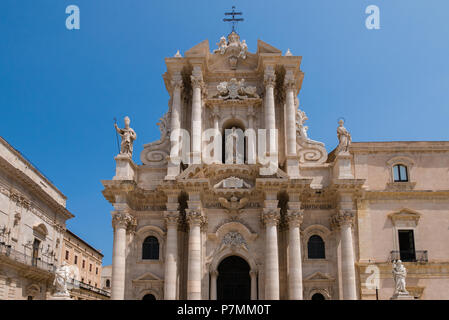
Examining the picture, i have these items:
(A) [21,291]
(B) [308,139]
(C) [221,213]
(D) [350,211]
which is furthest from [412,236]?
(A) [21,291]

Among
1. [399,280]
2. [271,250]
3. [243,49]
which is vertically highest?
[243,49]

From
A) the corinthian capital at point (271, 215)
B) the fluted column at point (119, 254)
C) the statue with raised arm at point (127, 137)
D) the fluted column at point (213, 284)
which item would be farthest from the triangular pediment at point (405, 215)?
the statue with raised arm at point (127, 137)

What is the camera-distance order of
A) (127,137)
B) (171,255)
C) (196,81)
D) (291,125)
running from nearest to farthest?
(171,255) < (127,137) < (291,125) < (196,81)

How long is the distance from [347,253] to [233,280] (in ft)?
20.9

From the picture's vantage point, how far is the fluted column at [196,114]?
30680 millimetres

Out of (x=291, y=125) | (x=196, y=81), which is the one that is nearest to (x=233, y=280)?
(x=291, y=125)

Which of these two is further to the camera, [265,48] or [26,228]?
[26,228]

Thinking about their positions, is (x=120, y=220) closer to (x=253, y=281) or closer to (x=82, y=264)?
(x=253, y=281)

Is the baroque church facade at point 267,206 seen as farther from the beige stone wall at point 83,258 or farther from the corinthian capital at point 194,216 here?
the beige stone wall at point 83,258

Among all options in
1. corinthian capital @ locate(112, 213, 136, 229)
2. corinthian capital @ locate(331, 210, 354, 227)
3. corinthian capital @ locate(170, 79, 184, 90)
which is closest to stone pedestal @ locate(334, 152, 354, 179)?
corinthian capital @ locate(331, 210, 354, 227)

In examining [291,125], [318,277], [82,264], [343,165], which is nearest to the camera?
[318,277]

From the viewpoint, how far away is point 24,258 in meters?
34.6

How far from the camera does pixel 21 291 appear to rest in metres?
34.4
